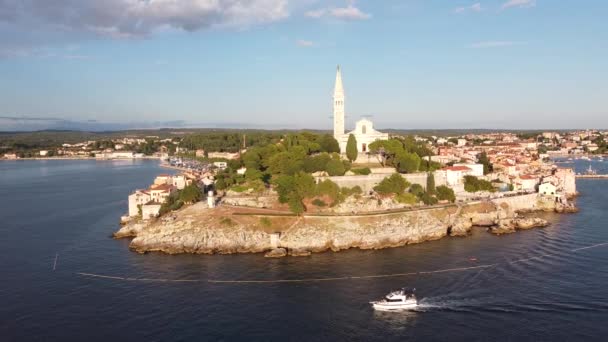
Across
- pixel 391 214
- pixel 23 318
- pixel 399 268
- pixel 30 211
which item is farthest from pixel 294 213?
pixel 30 211

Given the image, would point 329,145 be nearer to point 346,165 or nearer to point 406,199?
point 346,165

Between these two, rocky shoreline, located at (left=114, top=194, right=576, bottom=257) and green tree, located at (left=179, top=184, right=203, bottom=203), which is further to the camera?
green tree, located at (left=179, top=184, right=203, bottom=203)

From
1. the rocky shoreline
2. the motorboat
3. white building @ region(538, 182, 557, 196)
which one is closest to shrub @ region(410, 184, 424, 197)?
the rocky shoreline

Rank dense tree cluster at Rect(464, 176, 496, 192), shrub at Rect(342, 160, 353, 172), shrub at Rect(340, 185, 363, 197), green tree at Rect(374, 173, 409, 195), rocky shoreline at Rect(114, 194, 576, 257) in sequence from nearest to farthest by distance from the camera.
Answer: rocky shoreline at Rect(114, 194, 576, 257) → shrub at Rect(340, 185, 363, 197) → green tree at Rect(374, 173, 409, 195) → shrub at Rect(342, 160, 353, 172) → dense tree cluster at Rect(464, 176, 496, 192)

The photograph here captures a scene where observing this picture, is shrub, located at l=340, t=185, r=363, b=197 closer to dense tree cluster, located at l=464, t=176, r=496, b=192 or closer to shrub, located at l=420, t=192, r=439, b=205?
shrub, located at l=420, t=192, r=439, b=205

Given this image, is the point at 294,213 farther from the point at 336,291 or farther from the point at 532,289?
the point at 532,289

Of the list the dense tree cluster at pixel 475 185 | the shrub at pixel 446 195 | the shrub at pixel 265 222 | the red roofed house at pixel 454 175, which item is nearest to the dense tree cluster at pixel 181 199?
the shrub at pixel 265 222
